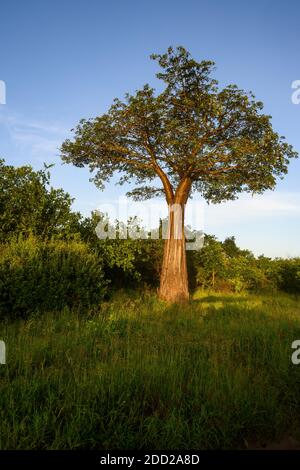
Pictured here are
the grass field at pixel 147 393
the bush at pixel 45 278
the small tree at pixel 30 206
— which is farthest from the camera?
the small tree at pixel 30 206

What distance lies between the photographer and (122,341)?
748 centimetres

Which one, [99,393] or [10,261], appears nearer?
[99,393]

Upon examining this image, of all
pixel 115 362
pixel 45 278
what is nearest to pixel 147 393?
pixel 115 362

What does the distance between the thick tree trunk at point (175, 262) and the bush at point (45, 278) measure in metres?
4.24

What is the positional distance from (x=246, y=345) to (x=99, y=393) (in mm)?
3657

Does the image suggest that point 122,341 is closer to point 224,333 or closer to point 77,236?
point 224,333

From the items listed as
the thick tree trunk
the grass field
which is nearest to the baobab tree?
the thick tree trunk

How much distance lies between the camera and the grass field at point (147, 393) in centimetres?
398

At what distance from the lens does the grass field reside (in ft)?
13.1

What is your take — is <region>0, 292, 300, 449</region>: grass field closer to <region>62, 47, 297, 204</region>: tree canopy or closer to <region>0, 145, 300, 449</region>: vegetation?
<region>0, 145, 300, 449</region>: vegetation

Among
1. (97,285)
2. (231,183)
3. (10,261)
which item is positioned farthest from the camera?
(231,183)

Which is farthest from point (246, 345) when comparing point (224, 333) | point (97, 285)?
point (97, 285)

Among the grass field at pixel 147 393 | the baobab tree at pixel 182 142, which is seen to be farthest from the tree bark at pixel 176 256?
the grass field at pixel 147 393

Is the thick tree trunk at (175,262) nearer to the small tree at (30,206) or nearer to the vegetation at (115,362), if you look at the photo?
the vegetation at (115,362)
